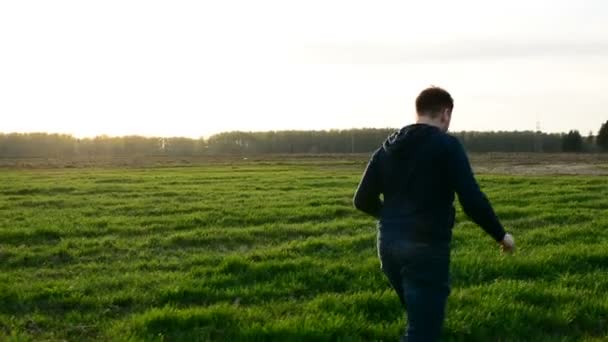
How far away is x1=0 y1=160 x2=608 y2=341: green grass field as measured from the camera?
643 cm

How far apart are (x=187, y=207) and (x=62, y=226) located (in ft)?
14.6

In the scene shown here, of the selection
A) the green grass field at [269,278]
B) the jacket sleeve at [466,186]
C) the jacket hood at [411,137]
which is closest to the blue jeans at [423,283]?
the jacket sleeve at [466,186]

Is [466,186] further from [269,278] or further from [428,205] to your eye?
[269,278]

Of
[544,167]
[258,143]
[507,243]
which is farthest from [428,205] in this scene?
[258,143]

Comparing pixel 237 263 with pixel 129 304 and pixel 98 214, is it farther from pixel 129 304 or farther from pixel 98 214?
pixel 98 214

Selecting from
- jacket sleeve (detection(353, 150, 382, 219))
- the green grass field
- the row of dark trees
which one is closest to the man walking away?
jacket sleeve (detection(353, 150, 382, 219))

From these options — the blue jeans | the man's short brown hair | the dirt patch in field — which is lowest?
the dirt patch in field

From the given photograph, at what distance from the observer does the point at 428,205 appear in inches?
174

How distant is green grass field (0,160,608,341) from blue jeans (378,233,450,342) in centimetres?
182

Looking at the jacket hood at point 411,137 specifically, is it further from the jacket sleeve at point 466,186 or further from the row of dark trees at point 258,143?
the row of dark trees at point 258,143

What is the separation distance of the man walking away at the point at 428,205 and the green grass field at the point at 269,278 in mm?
1897

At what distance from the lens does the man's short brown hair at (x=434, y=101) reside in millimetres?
4461

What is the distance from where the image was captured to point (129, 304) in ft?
24.8

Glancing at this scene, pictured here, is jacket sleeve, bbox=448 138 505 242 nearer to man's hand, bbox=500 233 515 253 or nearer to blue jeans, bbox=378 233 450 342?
man's hand, bbox=500 233 515 253
